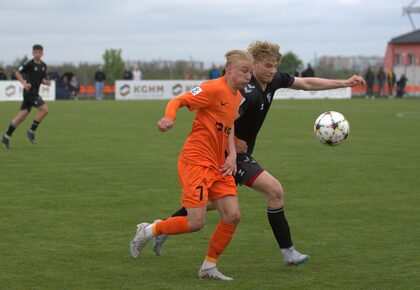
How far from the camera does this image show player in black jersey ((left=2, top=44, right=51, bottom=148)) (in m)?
18.0

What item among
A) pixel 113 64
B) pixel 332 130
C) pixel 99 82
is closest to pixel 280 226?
pixel 332 130

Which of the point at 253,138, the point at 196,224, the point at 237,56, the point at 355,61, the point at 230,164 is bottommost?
the point at 355,61

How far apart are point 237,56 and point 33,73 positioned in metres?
12.4

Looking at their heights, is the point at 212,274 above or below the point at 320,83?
below

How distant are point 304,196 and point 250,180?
4197 millimetres

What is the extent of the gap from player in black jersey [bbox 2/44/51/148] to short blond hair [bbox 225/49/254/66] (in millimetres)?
11625


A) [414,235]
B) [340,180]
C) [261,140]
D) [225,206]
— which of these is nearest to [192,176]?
[225,206]

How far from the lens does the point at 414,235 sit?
28.7ft

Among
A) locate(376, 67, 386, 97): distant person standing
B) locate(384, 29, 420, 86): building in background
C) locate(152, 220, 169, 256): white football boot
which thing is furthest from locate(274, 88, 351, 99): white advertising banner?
→ locate(152, 220, 169, 256): white football boot

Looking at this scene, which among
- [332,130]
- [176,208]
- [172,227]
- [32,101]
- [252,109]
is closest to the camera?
[172,227]

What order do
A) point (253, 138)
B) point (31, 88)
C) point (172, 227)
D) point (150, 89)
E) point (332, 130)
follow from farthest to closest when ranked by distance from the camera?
point (150, 89) < point (31, 88) < point (332, 130) < point (253, 138) < point (172, 227)

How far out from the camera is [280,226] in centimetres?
747

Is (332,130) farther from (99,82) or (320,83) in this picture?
(99,82)

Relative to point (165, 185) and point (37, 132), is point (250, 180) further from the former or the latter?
point (37, 132)
